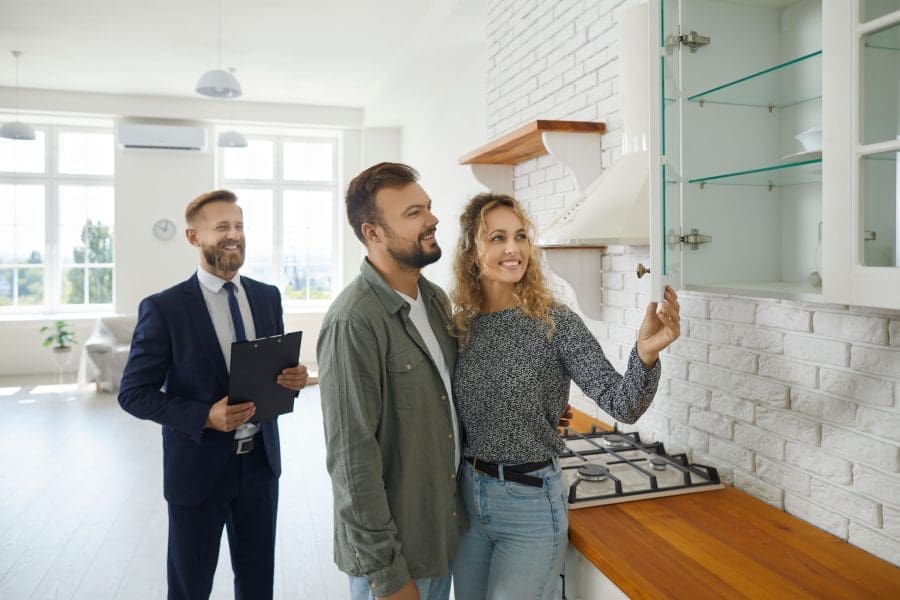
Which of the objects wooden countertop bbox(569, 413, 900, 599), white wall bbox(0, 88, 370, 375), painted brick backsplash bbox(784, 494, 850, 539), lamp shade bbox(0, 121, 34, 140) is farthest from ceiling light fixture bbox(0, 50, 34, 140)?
painted brick backsplash bbox(784, 494, 850, 539)

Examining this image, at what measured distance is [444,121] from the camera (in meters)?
6.80

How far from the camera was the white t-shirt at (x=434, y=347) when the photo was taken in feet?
5.19

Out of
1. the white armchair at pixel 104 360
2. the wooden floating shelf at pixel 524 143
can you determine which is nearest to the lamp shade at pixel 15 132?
the white armchair at pixel 104 360

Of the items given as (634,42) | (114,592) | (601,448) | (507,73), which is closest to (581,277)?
(601,448)

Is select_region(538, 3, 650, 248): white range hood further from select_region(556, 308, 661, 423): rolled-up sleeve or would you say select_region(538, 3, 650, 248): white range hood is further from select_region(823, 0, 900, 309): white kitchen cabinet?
select_region(823, 0, 900, 309): white kitchen cabinet

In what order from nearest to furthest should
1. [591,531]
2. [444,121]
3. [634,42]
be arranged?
[591,531]
[634,42]
[444,121]

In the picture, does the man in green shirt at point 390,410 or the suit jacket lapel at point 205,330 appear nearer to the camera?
the man in green shirt at point 390,410

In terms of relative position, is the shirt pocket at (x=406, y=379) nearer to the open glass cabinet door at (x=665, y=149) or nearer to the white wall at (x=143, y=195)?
the open glass cabinet door at (x=665, y=149)

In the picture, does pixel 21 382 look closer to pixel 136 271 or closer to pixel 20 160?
pixel 136 271

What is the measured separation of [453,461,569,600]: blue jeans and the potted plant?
7.55m

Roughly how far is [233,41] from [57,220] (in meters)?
4.33

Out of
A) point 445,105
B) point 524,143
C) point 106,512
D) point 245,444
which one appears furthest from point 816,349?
point 445,105

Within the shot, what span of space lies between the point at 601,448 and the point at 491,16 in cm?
273

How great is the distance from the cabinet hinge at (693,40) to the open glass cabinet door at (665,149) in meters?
0.02
